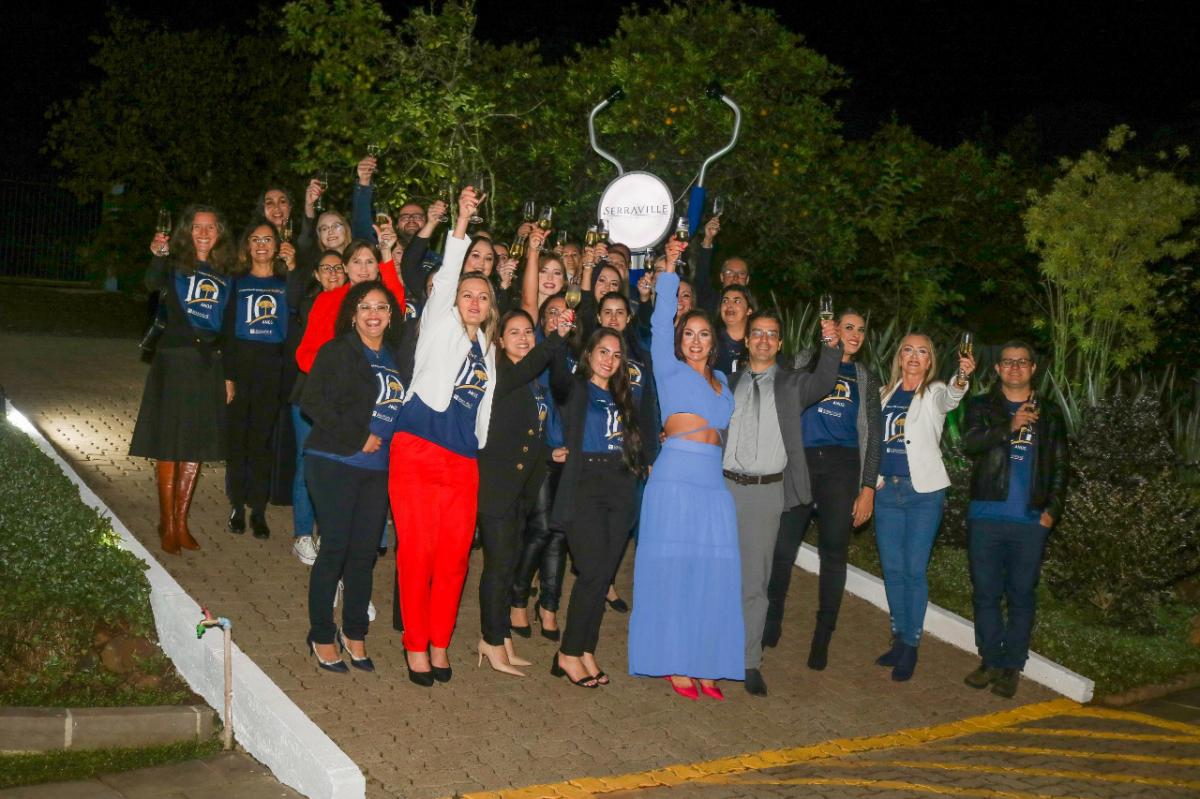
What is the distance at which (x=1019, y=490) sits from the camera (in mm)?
8477

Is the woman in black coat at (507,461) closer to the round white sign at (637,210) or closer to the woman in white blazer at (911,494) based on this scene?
the woman in white blazer at (911,494)

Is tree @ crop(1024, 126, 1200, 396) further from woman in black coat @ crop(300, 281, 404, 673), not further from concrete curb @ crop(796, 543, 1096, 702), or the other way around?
woman in black coat @ crop(300, 281, 404, 673)

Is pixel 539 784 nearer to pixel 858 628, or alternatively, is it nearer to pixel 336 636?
pixel 336 636

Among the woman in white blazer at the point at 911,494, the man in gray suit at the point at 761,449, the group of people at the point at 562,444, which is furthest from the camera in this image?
the woman in white blazer at the point at 911,494

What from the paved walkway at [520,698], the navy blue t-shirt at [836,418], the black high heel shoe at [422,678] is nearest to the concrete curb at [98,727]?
the paved walkway at [520,698]

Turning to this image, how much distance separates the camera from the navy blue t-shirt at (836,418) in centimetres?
845

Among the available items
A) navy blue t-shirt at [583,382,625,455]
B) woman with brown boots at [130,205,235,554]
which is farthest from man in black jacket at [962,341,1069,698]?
woman with brown boots at [130,205,235,554]

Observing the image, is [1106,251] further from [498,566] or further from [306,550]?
[498,566]

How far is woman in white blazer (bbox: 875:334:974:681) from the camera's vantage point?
8.53 metres

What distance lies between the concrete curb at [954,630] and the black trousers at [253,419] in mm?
3634

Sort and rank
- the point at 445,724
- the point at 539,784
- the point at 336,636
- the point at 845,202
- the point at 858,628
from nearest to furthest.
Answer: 1. the point at 539,784
2. the point at 445,724
3. the point at 336,636
4. the point at 858,628
5. the point at 845,202

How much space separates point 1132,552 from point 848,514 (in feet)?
8.77

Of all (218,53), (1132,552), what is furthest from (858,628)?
(218,53)

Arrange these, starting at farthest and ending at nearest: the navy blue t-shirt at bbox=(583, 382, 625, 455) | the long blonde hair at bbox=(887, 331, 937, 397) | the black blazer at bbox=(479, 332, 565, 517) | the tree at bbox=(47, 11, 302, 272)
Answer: the tree at bbox=(47, 11, 302, 272) < the long blonde hair at bbox=(887, 331, 937, 397) < the navy blue t-shirt at bbox=(583, 382, 625, 455) < the black blazer at bbox=(479, 332, 565, 517)
